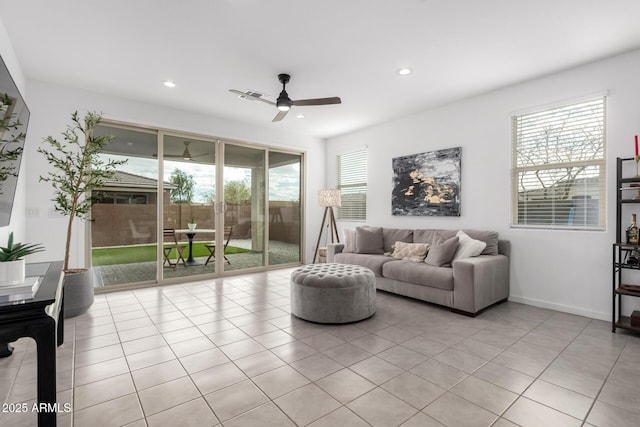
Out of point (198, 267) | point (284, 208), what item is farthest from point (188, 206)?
point (284, 208)

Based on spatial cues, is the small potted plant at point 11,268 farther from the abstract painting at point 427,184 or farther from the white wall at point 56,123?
the abstract painting at point 427,184

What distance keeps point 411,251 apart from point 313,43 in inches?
114

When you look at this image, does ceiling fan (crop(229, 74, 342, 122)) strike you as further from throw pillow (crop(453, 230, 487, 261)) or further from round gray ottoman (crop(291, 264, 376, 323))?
throw pillow (crop(453, 230, 487, 261))

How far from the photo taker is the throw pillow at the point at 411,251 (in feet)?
14.1

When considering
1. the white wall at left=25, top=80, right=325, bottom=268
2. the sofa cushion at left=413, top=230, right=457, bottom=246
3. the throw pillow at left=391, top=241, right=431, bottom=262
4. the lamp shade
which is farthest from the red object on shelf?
the white wall at left=25, top=80, right=325, bottom=268

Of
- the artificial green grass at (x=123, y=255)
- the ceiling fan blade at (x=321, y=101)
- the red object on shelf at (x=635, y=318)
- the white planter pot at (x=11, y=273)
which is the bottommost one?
the red object on shelf at (x=635, y=318)

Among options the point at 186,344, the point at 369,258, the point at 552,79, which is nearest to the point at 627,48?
the point at 552,79

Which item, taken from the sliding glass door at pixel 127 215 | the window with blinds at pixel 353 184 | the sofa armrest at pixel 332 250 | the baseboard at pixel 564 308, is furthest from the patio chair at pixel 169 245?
the baseboard at pixel 564 308

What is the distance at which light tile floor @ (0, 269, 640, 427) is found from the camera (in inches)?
69.8

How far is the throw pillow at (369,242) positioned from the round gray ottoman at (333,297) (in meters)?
1.61

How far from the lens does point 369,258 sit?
4.60 m

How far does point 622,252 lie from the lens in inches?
126

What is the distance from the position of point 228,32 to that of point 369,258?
327 cm

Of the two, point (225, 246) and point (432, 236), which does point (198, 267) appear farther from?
point (432, 236)
